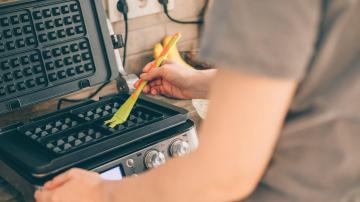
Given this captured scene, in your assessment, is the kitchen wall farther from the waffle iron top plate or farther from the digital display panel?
the digital display panel

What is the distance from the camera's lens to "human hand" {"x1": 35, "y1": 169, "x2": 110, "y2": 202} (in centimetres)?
71

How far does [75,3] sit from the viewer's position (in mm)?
1135

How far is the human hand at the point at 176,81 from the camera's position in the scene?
1.10 meters

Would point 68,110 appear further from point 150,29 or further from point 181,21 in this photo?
point 181,21

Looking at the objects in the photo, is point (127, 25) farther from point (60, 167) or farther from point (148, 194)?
point (148, 194)

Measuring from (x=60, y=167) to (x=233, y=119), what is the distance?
423 mm

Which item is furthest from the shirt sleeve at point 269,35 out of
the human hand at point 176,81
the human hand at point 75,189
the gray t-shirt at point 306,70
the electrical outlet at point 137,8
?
the electrical outlet at point 137,8

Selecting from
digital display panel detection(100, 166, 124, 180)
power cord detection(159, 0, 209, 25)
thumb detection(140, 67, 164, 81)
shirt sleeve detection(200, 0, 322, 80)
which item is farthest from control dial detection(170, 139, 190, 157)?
power cord detection(159, 0, 209, 25)

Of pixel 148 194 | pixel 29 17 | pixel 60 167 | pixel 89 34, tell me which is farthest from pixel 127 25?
pixel 148 194

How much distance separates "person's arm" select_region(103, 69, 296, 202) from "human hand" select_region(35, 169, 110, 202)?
74 millimetres

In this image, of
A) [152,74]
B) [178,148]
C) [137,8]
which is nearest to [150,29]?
[137,8]

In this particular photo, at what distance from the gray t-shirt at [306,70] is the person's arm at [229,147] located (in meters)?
0.02

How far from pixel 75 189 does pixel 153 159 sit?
0.23 metres

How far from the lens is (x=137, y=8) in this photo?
1.40m
